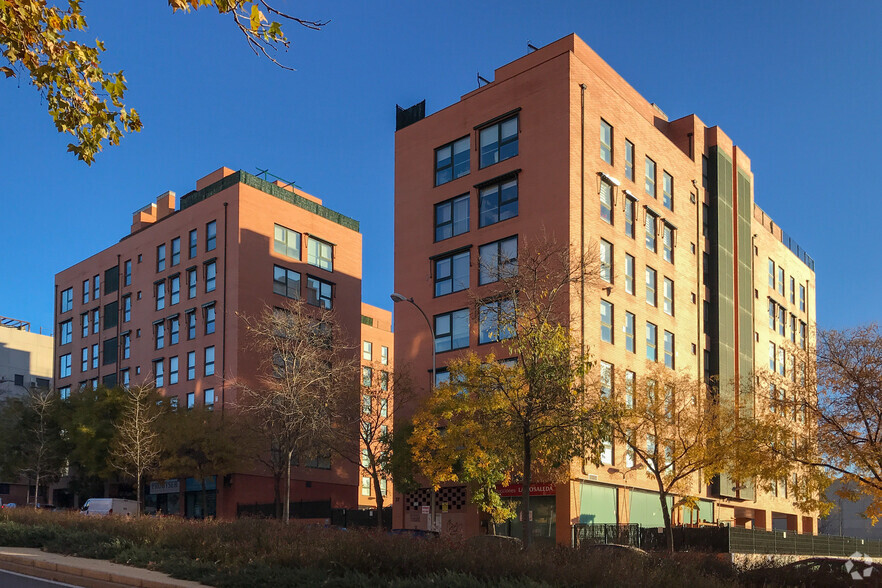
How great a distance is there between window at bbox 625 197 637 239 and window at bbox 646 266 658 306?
2.59m

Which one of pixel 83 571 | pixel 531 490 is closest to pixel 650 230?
pixel 531 490

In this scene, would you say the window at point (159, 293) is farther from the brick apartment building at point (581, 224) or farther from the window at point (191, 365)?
the brick apartment building at point (581, 224)

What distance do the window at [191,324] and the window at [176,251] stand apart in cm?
469

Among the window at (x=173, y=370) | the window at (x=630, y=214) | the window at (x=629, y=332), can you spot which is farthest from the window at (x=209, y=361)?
the window at (x=630, y=214)

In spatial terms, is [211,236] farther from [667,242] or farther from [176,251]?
[667,242]

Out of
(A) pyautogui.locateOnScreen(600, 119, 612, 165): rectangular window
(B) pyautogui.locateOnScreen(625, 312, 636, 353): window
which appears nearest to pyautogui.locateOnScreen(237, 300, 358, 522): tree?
(B) pyautogui.locateOnScreen(625, 312, 636, 353): window

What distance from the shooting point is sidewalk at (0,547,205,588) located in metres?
16.0

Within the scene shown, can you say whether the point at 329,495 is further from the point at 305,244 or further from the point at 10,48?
the point at 10,48

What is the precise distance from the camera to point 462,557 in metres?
15.2

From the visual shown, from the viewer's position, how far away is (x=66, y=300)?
267 feet

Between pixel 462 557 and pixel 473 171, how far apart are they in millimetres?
34548

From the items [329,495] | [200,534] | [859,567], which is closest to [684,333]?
[329,495]

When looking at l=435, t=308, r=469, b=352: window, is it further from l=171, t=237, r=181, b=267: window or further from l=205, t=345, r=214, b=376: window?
l=171, t=237, r=181, b=267: window

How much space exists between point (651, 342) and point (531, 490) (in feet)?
39.3
